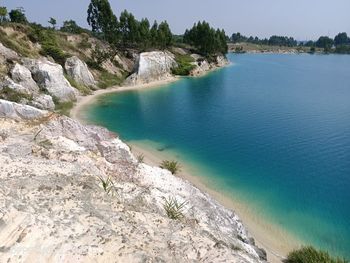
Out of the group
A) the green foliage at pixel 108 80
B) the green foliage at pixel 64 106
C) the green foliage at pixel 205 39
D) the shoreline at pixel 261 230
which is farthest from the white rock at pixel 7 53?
the green foliage at pixel 205 39

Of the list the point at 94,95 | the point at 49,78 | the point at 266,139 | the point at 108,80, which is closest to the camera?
the point at 266,139

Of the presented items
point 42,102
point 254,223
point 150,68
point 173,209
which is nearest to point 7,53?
point 42,102

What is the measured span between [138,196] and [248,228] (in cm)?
952

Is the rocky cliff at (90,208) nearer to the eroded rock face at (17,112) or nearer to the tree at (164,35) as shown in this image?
the eroded rock face at (17,112)

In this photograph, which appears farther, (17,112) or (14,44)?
(14,44)

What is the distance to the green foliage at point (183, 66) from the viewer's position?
10038cm

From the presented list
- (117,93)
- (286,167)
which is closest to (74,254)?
(286,167)

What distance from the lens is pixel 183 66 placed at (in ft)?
338

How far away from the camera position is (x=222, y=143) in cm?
4034

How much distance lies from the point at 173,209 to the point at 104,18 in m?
92.5

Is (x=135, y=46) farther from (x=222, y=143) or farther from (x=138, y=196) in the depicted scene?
(x=138, y=196)

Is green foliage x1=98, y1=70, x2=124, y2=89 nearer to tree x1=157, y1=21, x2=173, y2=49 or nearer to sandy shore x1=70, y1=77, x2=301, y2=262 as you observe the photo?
tree x1=157, y1=21, x2=173, y2=49

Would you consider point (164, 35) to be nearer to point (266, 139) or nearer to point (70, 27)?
point (70, 27)

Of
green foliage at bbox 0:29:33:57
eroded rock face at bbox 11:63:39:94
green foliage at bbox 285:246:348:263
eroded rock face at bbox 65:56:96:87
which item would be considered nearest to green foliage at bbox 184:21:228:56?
eroded rock face at bbox 65:56:96:87
